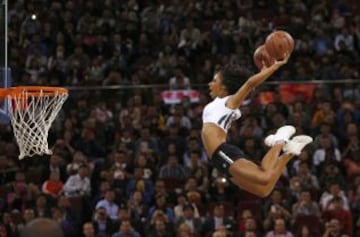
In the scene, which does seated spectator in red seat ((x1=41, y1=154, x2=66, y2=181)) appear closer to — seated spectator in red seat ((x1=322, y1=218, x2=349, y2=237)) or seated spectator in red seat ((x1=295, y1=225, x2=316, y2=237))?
seated spectator in red seat ((x1=295, y1=225, x2=316, y2=237))

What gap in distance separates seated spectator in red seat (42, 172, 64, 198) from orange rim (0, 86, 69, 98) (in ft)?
16.2

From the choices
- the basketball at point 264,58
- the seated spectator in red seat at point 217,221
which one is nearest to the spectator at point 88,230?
the seated spectator in red seat at point 217,221

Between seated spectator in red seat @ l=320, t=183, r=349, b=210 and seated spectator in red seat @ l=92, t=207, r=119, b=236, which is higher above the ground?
seated spectator in red seat @ l=320, t=183, r=349, b=210

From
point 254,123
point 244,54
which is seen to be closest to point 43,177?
Result: point 254,123

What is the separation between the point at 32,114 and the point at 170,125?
6.19 meters

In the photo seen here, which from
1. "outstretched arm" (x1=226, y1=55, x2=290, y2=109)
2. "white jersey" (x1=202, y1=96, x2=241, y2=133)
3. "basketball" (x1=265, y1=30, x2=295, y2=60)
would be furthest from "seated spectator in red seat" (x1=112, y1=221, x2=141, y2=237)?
"basketball" (x1=265, y1=30, x2=295, y2=60)

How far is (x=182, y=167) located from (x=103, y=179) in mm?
1282

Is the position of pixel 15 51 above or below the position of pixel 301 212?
above

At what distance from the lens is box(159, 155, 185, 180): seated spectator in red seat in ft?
49.8

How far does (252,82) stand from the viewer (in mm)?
8938

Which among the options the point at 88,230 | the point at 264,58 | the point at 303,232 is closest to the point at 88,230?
the point at 88,230

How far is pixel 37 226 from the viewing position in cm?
467

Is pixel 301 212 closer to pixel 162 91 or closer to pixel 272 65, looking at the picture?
pixel 162 91

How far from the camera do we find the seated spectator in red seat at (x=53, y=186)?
14938 mm
